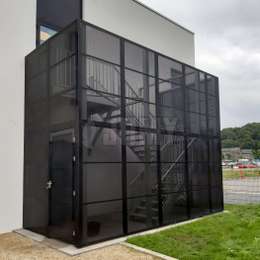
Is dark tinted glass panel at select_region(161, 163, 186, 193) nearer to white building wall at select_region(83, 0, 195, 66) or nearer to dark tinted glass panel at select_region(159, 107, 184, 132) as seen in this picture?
dark tinted glass panel at select_region(159, 107, 184, 132)

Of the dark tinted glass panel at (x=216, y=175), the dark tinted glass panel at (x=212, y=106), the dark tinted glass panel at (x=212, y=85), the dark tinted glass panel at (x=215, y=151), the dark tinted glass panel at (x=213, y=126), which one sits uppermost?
the dark tinted glass panel at (x=212, y=85)

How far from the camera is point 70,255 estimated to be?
401 cm

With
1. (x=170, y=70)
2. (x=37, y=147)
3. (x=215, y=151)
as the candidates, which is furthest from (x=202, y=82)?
(x=37, y=147)

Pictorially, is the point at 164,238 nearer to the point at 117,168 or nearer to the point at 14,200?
the point at 117,168

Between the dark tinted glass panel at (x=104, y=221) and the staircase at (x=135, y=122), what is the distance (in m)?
0.43

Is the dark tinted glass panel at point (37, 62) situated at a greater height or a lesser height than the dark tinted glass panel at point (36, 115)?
greater

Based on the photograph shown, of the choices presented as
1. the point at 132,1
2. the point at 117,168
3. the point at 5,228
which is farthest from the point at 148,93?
the point at 132,1

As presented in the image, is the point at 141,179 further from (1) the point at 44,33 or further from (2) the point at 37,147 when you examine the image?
(1) the point at 44,33

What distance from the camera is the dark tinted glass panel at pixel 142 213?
526 cm

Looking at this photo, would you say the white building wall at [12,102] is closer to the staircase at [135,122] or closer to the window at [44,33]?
the window at [44,33]

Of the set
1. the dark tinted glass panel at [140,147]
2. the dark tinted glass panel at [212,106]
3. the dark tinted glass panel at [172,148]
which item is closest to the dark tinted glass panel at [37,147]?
the dark tinted glass panel at [140,147]

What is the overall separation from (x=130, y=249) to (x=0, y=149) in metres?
3.44

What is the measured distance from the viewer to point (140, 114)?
5.75 m

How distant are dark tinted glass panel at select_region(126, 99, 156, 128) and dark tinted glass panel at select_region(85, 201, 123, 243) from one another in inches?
67.1
